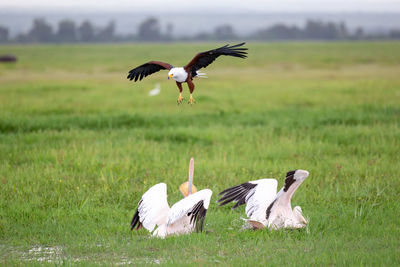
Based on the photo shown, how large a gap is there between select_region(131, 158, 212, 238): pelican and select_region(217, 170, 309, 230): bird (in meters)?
0.63

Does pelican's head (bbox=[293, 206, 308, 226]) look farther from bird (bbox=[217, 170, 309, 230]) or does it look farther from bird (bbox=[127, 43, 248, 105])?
bird (bbox=[127, 43, 248, 105])

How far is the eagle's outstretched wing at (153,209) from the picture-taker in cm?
596

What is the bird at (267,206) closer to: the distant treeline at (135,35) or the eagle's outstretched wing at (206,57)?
the eagle's outstretched wing at (206,57)

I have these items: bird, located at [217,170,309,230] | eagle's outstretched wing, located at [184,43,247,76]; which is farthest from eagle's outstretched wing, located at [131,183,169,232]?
eagle's outstretched wing, located at [184,43,247,76]

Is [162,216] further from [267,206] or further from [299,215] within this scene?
[299,215]

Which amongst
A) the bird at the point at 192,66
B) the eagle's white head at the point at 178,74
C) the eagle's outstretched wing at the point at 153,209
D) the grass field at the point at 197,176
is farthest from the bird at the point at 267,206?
the eagle's white head at the point at 178,74

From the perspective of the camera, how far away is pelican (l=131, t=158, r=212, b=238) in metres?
5.41

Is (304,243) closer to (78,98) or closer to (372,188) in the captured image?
(372,188)

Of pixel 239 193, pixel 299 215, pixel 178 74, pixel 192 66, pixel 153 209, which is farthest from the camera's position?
pixel 239 193

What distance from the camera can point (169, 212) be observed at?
5621mm

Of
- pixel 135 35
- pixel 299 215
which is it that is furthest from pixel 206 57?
pixel 135 35

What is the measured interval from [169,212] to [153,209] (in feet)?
1.34

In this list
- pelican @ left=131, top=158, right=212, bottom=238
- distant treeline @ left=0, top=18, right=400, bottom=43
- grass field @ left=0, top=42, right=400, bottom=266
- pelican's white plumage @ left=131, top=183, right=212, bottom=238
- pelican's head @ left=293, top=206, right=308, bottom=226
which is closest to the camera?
pelican @ left=131, top=158, right=212, bottom=238

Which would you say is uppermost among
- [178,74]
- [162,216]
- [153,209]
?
[178,74]
